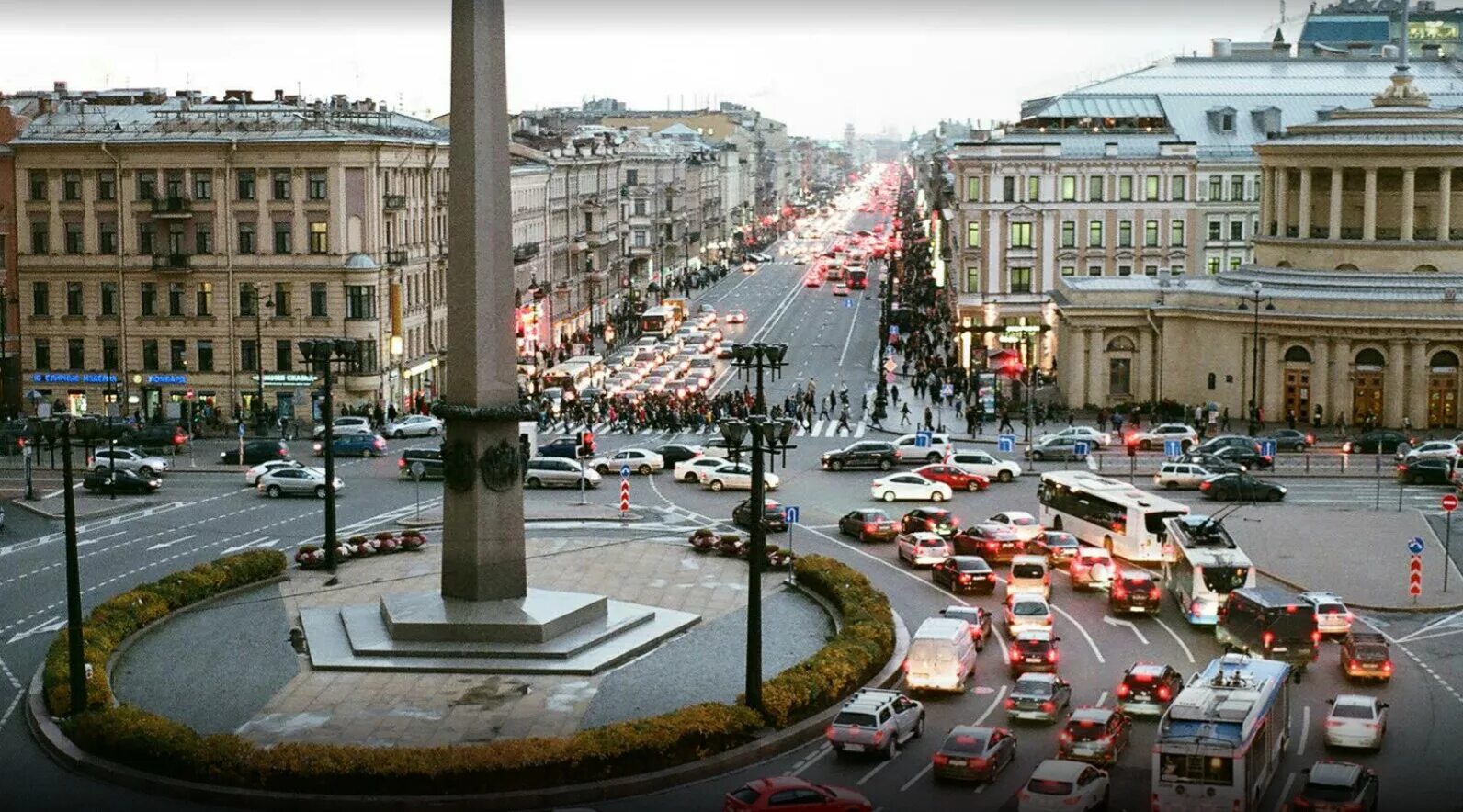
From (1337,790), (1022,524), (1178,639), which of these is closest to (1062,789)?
(1337,790)

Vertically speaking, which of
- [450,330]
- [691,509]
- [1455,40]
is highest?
[1455,40]

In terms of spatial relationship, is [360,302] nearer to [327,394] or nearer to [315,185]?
[315,185]

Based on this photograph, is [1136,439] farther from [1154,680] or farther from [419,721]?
[419,721]

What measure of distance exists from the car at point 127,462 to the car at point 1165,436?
110 feet

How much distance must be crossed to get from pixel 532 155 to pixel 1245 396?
50.9m

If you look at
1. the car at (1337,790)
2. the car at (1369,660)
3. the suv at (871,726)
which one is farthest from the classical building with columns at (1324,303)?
the car at (1337,790)

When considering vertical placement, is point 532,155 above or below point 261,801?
above

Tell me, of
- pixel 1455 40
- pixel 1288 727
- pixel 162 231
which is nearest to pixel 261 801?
pixel 1288 727

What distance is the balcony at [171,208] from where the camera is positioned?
83.6 meters

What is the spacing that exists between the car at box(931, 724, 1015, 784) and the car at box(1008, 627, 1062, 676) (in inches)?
267

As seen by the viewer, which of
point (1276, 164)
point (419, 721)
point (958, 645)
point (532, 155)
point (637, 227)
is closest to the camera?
point (419, 721)

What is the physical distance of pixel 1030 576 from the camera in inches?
1837

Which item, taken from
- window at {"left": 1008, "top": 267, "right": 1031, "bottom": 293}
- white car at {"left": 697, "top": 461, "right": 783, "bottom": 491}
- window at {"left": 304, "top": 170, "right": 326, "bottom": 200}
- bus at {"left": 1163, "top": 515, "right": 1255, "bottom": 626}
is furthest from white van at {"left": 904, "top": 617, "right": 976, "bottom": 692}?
window at {"left": 1008, "top": 267, "right": 1031, "bottom": 293}

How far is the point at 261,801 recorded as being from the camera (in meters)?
30.1
